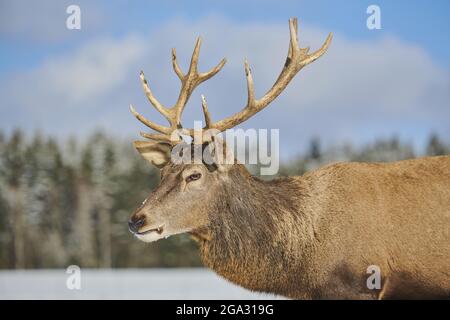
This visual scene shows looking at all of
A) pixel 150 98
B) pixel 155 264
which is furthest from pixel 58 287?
pixel 155 264

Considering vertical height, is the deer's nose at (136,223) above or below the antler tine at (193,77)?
below

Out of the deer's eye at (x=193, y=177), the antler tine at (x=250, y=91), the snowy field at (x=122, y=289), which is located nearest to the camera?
the deer's eye at (x=193, y=177)

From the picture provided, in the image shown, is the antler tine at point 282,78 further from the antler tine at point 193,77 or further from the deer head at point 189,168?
the antler tine at point 193,77

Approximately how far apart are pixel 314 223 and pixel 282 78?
1.70 metres

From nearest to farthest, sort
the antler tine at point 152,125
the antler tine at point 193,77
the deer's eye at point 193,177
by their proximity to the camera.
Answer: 1. the deer's eye at point 193,177
2. the antler tine at point 152,125
3. the antler tine at point 193,77

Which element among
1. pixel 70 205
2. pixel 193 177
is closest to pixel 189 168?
pixel 193 177

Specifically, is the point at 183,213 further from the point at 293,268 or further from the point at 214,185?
the point at 293,268

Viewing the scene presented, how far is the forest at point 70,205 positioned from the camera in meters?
44.3

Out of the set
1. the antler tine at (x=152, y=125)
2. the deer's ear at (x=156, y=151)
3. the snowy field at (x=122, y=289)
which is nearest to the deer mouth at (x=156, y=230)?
the deer's ear at (x=156, y=151)

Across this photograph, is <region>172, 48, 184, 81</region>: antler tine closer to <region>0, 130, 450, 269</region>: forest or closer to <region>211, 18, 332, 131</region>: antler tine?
<region>211, 18, 332, 131</region>: antler tine

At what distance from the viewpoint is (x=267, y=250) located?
6.63 m

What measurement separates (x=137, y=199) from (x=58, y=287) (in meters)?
20.8

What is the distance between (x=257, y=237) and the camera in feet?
21.9

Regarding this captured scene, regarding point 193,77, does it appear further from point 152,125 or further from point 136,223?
point 136,223
